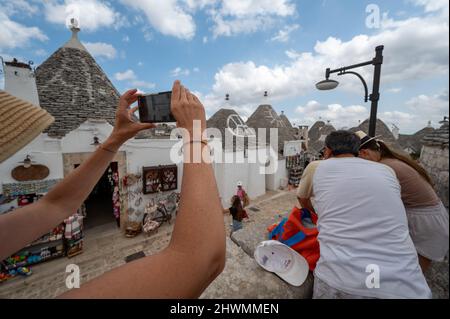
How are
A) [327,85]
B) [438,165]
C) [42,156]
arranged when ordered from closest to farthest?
[438,165] → [327,85] → [42,156]

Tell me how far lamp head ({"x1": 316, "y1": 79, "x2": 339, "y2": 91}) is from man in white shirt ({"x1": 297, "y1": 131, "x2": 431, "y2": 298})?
375 cm

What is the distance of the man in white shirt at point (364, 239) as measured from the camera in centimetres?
123

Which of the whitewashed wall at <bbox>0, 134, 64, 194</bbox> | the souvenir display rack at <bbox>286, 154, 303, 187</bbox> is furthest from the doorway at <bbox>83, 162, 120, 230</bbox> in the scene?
the souvenir display rack at <bbox>286, 154, 303, 187</bbox>

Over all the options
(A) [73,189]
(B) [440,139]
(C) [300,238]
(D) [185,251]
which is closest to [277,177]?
(C) [300,238]

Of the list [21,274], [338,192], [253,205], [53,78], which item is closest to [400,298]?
[338,192]

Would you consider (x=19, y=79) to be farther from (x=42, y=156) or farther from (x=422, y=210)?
(x=422, y=210)

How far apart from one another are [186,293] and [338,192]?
4.73 feet

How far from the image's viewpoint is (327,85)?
15.2ft

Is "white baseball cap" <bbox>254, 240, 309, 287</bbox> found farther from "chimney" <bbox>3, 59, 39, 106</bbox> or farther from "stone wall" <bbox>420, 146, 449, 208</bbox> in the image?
"chimney" <bbox>3, 59, 39, 106</bbox>

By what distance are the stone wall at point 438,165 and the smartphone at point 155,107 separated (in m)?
2.01

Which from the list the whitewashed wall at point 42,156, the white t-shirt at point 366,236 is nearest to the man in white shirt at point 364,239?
the white t-shirt at point 366,236

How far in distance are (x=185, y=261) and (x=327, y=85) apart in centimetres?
536
